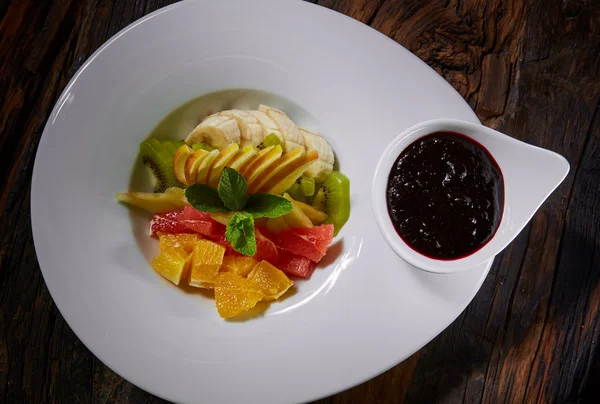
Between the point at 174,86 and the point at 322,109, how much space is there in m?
0.66

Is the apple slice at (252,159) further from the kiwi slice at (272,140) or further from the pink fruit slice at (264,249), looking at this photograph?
the pink fruit slice at (264,249)

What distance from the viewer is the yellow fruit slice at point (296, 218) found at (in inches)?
91.0

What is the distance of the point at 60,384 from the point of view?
2.57m

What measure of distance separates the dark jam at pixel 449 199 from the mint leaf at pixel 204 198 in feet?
2.41

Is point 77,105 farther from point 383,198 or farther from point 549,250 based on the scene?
point 549,250

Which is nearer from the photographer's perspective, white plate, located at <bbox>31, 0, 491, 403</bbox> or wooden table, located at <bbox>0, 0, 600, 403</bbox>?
white plate, located at <bbox>31, 0, 491, 403</bbox>

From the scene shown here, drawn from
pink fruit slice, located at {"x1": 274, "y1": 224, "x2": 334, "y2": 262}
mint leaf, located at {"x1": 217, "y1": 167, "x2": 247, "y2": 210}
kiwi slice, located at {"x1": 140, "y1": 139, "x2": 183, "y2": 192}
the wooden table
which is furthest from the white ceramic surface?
kiwi slice, located at {"x1": 140, "y1": 139, "x2": 183, "y2": 192}

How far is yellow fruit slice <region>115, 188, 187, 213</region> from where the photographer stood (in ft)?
7.57

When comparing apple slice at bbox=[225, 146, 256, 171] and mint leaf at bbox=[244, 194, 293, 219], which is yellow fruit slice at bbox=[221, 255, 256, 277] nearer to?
mint leaf at bbox=[244, 194, 293, 219]

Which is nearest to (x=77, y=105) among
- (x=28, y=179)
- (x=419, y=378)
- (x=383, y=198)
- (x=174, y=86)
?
(x=174, y=86)

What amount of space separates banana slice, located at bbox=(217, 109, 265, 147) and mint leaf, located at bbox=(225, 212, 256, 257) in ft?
1.34

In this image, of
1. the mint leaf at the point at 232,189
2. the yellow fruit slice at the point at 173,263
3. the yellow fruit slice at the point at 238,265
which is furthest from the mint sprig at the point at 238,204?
the yellow fruit slice at the point at 173,263

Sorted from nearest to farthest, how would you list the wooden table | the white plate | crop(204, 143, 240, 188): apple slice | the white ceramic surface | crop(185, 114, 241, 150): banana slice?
the white ceramic surface
the white plate
crop(204, 143, 240, 188): apple slice
crop(185, 114, 241, 150): banana slice
the wooden table

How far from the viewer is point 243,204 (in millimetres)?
2289
